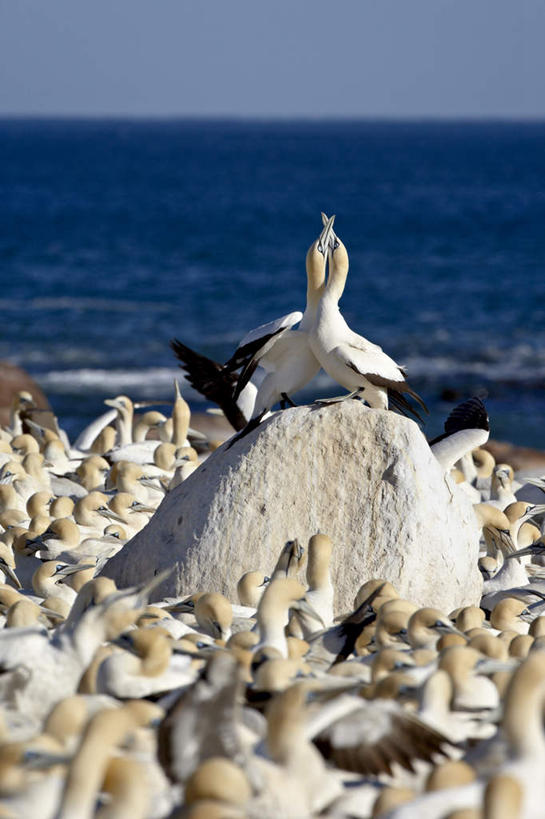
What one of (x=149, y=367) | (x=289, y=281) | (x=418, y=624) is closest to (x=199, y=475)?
(x=418, y=624)

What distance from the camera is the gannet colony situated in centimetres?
375

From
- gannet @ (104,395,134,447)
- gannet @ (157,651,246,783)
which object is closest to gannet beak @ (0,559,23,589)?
gannet @ (157,651,246,783)

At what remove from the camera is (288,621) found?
6.13 meters

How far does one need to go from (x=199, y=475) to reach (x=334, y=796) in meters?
3.55

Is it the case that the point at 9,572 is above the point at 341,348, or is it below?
below

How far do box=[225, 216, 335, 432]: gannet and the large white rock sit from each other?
8.6 inches

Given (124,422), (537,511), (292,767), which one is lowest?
(292,767)

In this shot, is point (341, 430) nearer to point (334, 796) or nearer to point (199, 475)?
point (199, 475)

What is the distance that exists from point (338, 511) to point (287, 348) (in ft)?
3.15

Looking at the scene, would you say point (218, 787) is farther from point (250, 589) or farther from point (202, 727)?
point (250, 589)

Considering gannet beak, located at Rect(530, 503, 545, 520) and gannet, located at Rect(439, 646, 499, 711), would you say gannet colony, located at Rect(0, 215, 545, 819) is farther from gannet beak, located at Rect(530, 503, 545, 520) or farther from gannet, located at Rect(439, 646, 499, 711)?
gannet beak, located at Rect(530, 503, 545, 520)

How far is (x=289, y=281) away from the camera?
126 ft

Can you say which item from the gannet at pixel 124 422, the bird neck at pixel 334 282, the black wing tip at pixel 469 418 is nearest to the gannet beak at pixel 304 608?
the bird neck at pixel 334 282

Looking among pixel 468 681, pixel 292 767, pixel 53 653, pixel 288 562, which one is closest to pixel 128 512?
pixel 288 562
